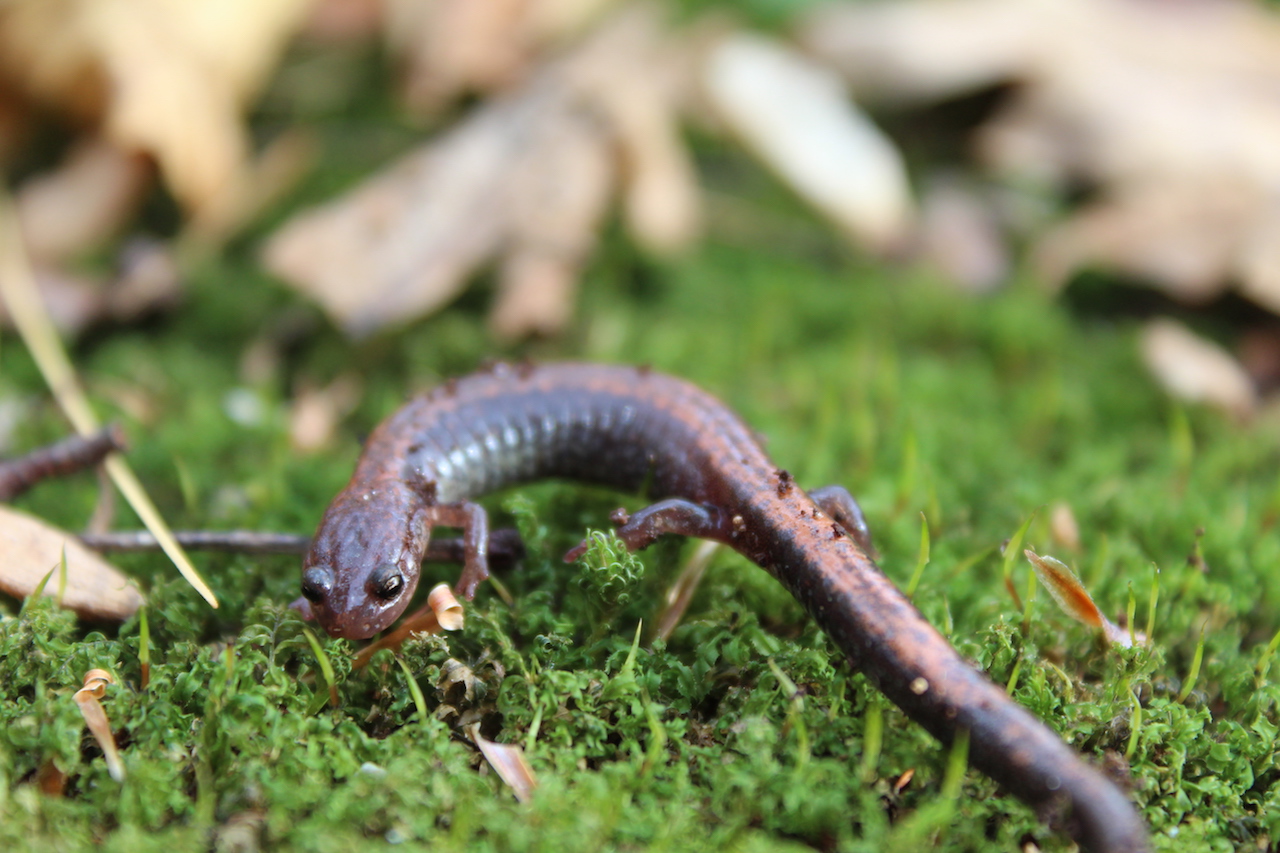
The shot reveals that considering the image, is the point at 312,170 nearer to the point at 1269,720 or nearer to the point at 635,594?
the point at 635,594

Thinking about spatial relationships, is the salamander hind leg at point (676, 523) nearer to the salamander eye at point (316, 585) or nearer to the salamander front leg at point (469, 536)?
the salamander front leg at point (469, 536)

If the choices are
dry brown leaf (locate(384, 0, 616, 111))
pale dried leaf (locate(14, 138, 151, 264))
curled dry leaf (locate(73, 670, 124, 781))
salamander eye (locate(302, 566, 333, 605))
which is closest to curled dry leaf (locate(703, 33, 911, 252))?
dry brown leaf (locate(384, 0, 616, 111))

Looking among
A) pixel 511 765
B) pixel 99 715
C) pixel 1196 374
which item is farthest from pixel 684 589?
pixel 1196 374

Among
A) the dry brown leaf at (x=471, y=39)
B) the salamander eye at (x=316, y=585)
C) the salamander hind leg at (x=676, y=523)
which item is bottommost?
the salamander hind leg at (x=676, y=523)

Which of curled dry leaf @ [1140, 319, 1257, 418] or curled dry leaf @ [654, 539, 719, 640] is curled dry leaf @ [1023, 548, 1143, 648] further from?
curled dry leaf @ [1140, 319, 1257, 418]

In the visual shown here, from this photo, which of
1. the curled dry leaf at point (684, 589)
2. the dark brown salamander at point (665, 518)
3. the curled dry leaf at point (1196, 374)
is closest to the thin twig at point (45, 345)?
the dark brown salamander at point (665, 518)

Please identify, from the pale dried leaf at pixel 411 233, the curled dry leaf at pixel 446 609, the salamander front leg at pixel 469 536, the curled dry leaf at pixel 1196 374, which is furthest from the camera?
the curled dry leaf at pixel 1196 374
